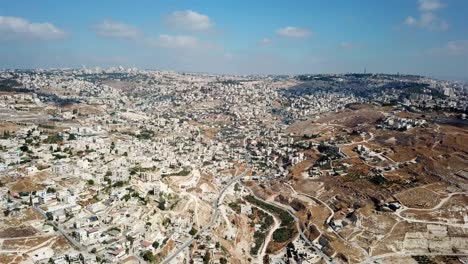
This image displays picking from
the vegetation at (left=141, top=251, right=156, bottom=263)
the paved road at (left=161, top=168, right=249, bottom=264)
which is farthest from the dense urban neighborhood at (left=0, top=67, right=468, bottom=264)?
the paved road at (left=161, top=168, right=249, bottom=264)

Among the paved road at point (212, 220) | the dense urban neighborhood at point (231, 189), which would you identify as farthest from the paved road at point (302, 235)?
the paved road at point (212, 220)

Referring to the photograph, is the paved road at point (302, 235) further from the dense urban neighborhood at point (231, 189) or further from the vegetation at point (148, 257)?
the vegetation at point (148, 257)

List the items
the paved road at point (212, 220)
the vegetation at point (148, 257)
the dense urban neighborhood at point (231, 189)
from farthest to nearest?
the dense urban neighborhood at point (231, 189)
the paved road at point (212, 220)
the vegetation at point (148, 257)

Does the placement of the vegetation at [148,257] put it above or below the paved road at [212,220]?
above

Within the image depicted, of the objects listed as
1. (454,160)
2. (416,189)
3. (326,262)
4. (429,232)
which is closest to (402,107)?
(454,160)

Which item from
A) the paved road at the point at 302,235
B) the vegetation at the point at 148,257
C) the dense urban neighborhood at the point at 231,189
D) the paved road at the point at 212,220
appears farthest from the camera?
the paved road at the point at 302,235

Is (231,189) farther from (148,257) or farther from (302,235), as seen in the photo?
(148,257)

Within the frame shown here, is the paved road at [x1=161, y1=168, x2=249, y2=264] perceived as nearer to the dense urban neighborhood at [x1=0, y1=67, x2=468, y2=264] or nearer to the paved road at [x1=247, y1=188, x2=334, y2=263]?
the dense urban neighborhood at [x1=0, y1=67, x2=468, y2=264]

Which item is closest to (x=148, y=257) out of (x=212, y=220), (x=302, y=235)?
(x=212, y=220)

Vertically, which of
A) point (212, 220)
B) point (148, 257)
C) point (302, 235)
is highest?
point (148, 257)
